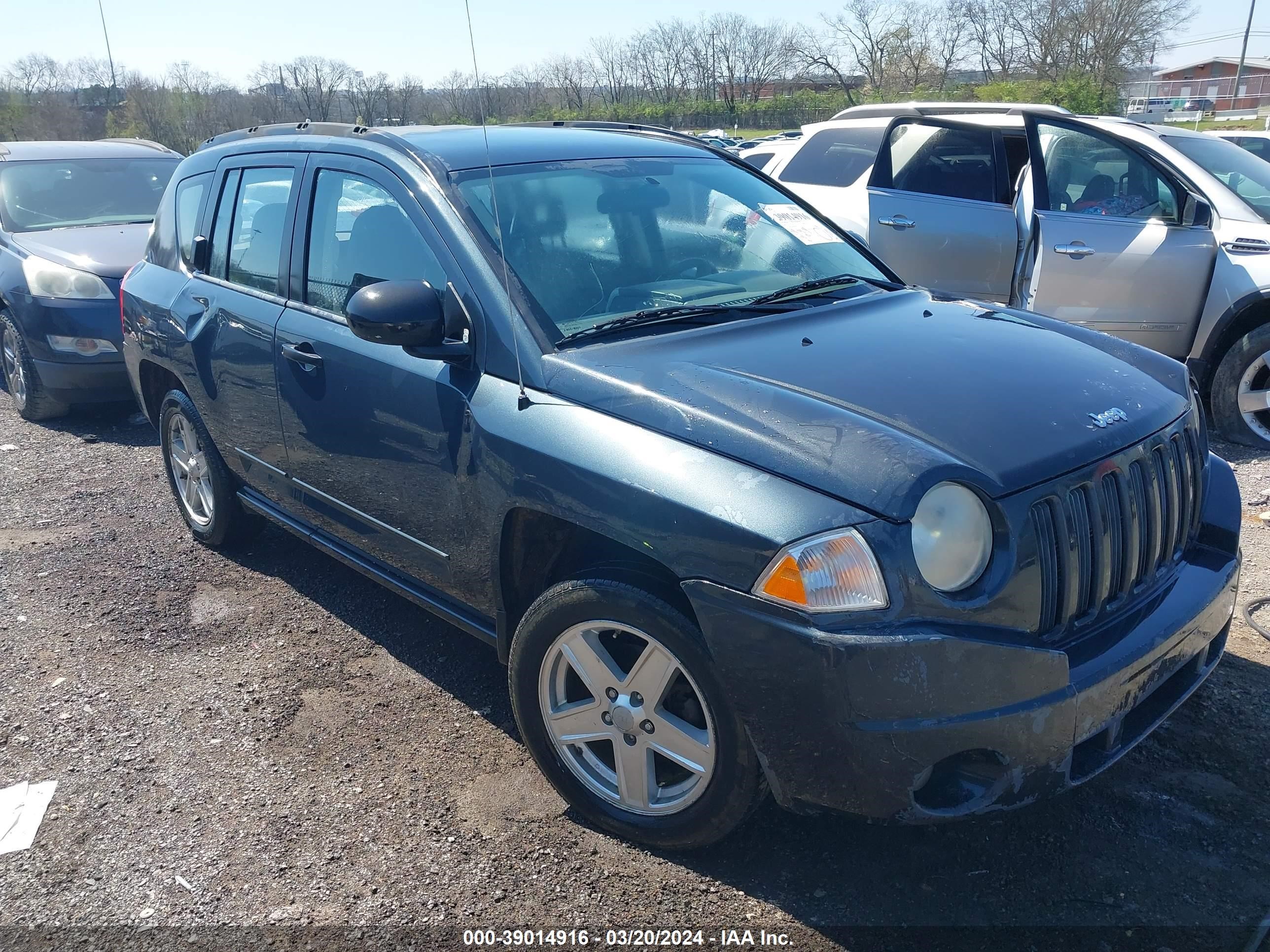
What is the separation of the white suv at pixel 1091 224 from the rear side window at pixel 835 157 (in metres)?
0.02

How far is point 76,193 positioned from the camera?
28.3 ft

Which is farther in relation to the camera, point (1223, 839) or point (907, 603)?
point (1223, 839)

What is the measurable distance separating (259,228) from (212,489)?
1.38 meters

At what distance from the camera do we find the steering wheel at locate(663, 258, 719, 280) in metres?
3.37

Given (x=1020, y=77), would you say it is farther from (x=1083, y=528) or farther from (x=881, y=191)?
(x=1083, y=528)

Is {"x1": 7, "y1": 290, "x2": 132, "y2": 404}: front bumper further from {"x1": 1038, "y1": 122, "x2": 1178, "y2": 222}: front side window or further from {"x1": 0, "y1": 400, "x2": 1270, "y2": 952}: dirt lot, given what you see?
{"x1": 1038, "y1": 122, "x2": 1178, "y2": 222}: front side window

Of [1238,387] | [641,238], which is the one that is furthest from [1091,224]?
[641,238]

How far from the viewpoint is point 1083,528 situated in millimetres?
2416

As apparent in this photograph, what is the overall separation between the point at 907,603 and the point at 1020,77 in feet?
137

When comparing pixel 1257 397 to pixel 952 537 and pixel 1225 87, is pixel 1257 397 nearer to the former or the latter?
pixel 952 537

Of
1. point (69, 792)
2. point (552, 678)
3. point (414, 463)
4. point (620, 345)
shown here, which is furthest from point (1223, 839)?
point (69, 792)

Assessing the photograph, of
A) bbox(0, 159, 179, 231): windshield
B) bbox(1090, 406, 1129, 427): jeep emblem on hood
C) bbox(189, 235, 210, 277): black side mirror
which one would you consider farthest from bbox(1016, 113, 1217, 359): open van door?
bbox(0, 159, 179, 231): windshield

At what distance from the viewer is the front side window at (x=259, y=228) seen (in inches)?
154

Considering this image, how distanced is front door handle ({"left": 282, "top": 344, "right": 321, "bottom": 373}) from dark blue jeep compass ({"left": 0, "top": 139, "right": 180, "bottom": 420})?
423 cm
